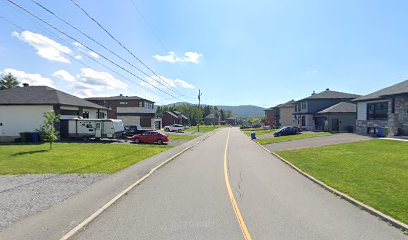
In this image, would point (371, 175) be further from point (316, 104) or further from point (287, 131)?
point (316, 104)

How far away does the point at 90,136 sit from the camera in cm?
3600

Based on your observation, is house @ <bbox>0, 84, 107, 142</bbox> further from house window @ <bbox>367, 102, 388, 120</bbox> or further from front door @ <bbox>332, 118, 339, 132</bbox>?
front door @ <bbox>332, 118, 339, 132</bbox>

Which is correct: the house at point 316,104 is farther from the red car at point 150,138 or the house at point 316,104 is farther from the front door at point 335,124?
the red car at point 150,138

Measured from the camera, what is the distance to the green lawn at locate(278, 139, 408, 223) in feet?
31.4

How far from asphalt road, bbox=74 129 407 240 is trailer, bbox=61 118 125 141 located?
2435cm

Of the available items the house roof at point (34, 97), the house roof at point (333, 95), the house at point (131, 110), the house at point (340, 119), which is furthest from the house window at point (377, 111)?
the house at point (131, 110)

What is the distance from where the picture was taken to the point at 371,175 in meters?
14.0

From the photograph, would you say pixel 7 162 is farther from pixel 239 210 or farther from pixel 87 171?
pixel 239 210

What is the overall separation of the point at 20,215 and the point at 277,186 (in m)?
9.15

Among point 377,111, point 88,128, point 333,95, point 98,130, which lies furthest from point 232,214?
point 333,95

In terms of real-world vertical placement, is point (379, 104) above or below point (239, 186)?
above

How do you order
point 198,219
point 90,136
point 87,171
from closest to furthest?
point 198,219, point 87,171, point 90,136

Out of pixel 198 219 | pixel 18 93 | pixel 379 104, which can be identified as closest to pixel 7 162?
pixel 198 219

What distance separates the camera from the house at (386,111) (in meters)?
30.6
